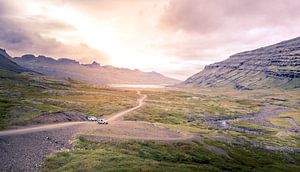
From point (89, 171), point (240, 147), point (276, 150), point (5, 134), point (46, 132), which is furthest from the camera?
point (276, 150)

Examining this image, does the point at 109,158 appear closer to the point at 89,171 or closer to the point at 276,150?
the point at 89,171

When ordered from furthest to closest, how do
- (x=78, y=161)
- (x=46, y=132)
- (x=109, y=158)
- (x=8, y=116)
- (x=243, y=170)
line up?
(x=8, y=116) → (x=243, y=170) → (x=46, y=132) → (x=109, y=158) → (x=78, y=161)

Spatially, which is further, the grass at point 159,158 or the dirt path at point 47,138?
the grass at point 159,158

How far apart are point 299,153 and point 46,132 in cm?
10570

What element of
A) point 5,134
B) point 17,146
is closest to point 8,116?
Result: point 5,134

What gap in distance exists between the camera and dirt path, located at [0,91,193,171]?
52.4 m

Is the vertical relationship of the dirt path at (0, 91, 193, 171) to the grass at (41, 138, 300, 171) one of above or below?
above

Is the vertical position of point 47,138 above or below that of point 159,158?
above

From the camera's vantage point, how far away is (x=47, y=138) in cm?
6756

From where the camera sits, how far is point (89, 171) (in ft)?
159

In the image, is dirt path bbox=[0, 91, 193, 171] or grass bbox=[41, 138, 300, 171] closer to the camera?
dirt path bbox=[0, 91, 193, 171]

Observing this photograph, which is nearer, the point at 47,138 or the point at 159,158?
the point at 47,138

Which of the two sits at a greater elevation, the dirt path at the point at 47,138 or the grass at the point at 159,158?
the dirt path at the point at 47,138

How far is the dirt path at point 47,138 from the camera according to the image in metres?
52.4
